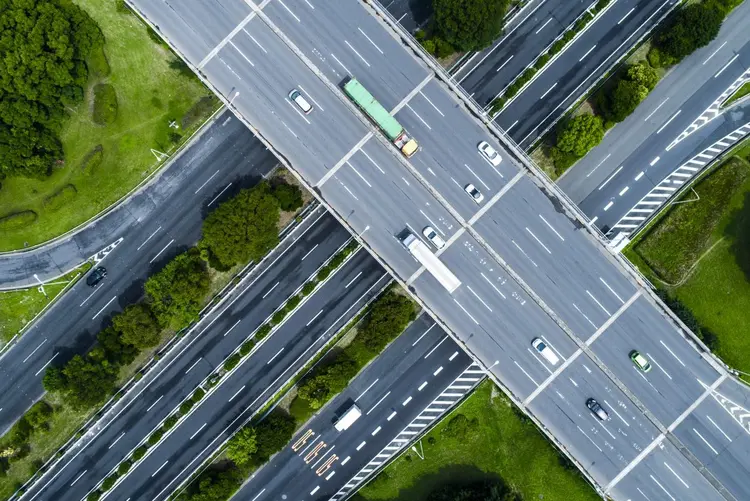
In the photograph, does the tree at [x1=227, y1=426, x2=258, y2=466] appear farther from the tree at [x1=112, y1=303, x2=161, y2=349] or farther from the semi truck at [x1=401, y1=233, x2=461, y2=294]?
the semi truck at [x1=401, y1=233, x2=461, y2=294]

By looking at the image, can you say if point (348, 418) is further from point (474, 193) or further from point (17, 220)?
point (17, 220)

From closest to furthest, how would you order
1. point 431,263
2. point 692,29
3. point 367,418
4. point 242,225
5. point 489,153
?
point 431,263 < point 489,153 < point 242,225 < point 692,29 < point 367,418

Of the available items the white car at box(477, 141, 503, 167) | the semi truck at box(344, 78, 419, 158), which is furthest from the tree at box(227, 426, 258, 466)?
the white car at box(477, 141, 503, 167)

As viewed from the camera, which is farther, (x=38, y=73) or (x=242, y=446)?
(x=242, y=446)

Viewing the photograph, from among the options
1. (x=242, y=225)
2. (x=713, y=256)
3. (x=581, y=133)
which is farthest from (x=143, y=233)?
(x=713, y=256)

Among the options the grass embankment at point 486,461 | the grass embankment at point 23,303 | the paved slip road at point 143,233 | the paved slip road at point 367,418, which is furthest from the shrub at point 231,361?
the grass embankment at point 486,461

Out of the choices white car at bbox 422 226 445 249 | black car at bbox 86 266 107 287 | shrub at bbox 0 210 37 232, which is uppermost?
shrub at bbox 0 210 37 232

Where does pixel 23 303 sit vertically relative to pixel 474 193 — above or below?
above

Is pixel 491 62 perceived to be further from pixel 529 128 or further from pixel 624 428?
pixel 624 428
